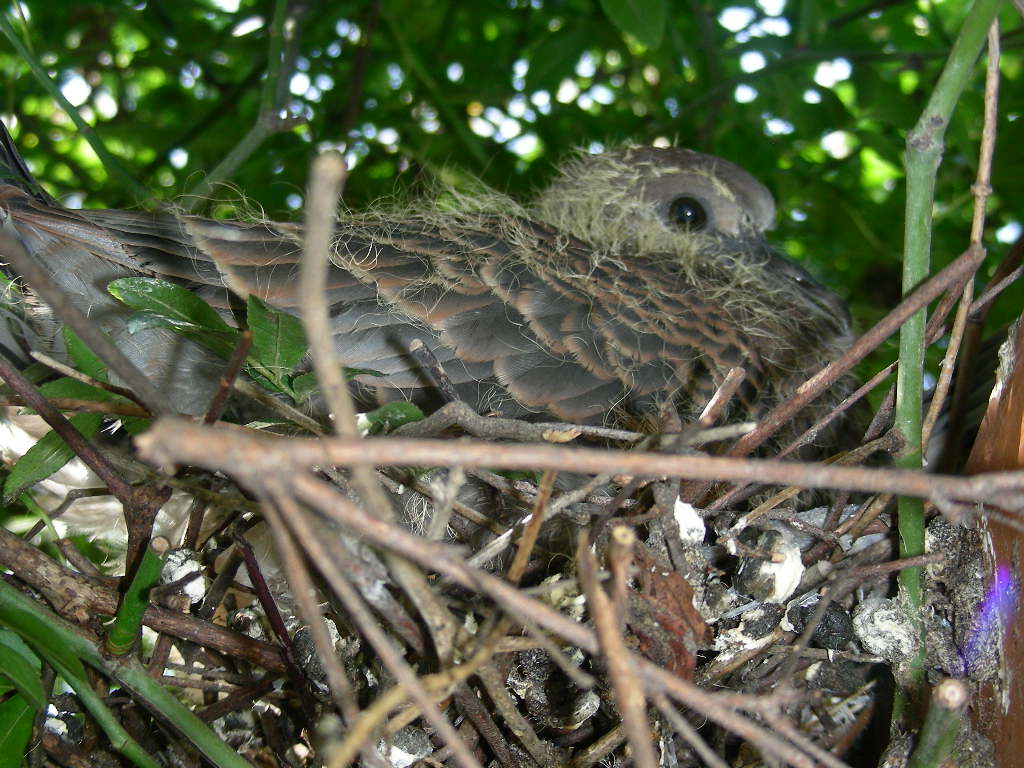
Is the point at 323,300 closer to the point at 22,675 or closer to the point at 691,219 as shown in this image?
the point at 22,675

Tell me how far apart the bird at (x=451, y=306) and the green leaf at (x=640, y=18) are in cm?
32

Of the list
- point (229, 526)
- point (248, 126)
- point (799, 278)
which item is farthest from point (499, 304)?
point (248, 126)

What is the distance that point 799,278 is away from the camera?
1746mm

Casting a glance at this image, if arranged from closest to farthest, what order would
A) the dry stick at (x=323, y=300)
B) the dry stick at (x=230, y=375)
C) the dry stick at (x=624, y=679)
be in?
the dry stick at (x=323, y=300) < the dry stick at (x=624, y=679) < the dry stick at (x=230, y=375)

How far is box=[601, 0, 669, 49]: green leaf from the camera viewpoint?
1430 mm

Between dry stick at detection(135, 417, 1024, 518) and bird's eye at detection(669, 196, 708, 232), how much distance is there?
148 centimetres

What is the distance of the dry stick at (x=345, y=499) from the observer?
35 cm

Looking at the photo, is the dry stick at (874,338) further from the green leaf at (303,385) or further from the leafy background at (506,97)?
the leafy background at (506,97)

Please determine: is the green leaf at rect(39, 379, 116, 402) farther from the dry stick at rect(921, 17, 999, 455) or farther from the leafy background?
the leafy background

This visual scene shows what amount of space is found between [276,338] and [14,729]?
42 cm

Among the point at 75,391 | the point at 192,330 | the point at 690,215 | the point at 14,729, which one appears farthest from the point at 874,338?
the point at 690,215

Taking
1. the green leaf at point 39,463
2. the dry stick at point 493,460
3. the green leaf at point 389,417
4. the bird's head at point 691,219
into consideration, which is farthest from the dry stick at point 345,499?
the bird's head at point 691,219

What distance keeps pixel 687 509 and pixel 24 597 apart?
1.96 ft

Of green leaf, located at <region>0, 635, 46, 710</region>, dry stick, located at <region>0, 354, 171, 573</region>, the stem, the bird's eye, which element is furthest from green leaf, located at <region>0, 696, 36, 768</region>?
the bird's eye
